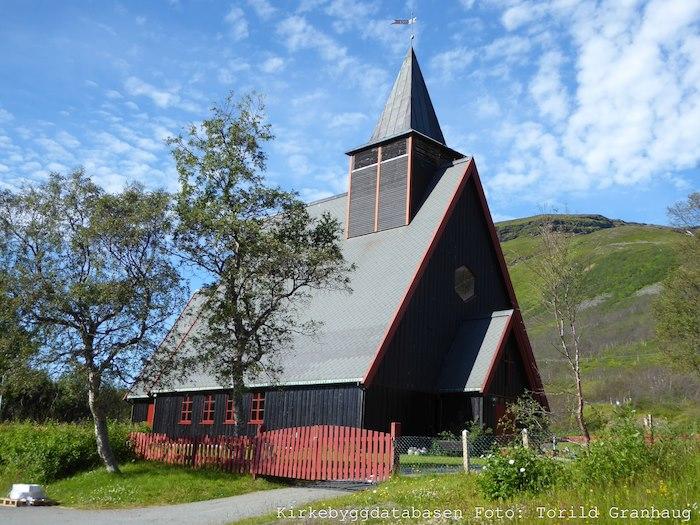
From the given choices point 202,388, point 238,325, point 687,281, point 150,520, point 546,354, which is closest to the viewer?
point 150,520

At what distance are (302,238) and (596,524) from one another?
13.5m

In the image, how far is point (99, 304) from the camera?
18.6m

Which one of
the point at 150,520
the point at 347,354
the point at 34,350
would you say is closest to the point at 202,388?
the point at 347,354

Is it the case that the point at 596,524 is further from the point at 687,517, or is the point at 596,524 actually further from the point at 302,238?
the point at 302,238

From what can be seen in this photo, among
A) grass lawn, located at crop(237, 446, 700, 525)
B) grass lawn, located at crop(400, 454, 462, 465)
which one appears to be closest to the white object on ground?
grass lawn, located at crop(237, 446, 700, 525)

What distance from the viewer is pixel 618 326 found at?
244 feet

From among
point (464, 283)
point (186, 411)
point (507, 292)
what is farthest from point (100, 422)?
point (507, 292)

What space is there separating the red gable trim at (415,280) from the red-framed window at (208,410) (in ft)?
29.5

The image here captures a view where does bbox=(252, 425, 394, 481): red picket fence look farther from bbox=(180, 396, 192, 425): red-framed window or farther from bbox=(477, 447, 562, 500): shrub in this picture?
bbox=(180, 396, 192, 425): red-framed window

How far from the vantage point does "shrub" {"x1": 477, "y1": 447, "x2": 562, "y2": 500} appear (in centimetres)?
995

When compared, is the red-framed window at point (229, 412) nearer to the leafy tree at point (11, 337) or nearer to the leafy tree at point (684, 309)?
the leafy tree at point (11, 337)

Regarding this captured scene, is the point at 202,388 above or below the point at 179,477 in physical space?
above

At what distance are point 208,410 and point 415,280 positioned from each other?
10469mm

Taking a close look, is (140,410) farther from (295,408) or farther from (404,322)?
(404,322)
